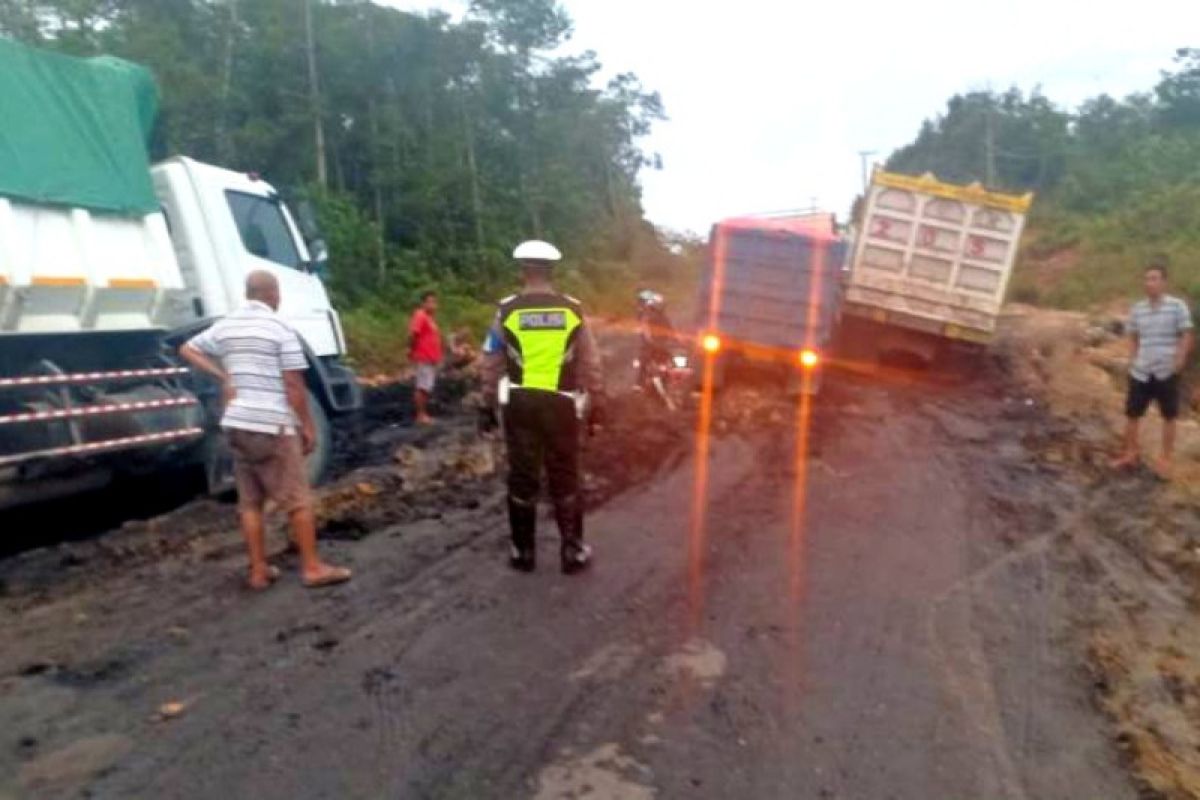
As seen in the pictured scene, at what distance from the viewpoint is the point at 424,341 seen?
1442 cm

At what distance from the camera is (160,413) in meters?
8.55

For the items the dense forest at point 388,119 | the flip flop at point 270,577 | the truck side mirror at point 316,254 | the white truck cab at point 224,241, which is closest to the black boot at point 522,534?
the flip flop at point 270,577

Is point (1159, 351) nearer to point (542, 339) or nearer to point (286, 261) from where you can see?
point (542, 339)

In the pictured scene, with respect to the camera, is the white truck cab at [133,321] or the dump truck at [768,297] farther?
the dump truck at [768,297]

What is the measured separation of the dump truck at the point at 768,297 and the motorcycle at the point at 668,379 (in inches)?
32.7

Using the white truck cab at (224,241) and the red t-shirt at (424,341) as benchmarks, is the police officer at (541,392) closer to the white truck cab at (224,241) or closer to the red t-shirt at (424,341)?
the white truck cab at (224,241)

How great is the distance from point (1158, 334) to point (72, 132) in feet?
28.5

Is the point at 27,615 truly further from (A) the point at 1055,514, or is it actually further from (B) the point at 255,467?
(A) the point at 1055,514

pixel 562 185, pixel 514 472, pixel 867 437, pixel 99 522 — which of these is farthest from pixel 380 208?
pixel 514 472

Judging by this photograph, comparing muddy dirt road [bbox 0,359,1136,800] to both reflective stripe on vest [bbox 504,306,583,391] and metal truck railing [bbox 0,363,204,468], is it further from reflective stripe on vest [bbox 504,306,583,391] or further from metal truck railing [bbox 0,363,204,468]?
reflective stripe on vest [bbox 504,306,583,391]

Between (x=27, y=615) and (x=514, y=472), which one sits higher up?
(x=514, y=472)

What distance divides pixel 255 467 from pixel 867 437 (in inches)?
304

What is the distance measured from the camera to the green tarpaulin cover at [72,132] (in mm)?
8031

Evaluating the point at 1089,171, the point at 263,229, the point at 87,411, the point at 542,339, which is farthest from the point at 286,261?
the point at 1089,171
